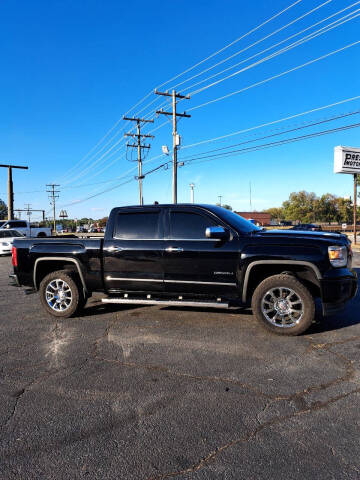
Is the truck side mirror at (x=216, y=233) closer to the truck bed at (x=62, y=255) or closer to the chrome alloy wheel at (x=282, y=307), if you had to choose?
the chrome alloy wheel at (x=282, y=307)

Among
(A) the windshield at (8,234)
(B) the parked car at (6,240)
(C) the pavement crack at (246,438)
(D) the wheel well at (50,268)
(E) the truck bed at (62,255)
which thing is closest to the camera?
(C) the pavement crack at (246,438)

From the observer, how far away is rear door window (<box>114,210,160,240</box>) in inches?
207

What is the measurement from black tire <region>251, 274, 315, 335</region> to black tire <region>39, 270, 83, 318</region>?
3.00 meters

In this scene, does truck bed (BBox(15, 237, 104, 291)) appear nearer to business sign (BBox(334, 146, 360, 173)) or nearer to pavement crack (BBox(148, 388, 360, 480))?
pavement crack (BBox(148, 388, 360, 480))

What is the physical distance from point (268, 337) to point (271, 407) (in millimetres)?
1744

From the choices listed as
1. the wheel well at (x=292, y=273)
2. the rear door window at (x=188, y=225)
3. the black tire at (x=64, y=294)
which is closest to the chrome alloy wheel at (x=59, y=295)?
the black tire at (x=64, y=294)

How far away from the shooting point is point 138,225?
5.36 m

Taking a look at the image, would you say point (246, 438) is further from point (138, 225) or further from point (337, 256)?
point (138, 225)

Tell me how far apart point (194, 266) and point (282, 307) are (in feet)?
4.62

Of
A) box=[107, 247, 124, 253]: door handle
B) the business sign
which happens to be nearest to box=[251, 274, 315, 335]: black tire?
box=[107, 247, 124, 253]: door handle

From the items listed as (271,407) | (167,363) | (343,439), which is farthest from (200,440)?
(167,363)

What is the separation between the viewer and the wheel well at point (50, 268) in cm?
567

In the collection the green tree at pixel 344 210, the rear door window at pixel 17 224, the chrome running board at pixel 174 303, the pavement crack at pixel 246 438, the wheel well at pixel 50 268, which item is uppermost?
the green tree at pixel 344 210

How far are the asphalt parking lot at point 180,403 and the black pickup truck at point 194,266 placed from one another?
20.0 inches
